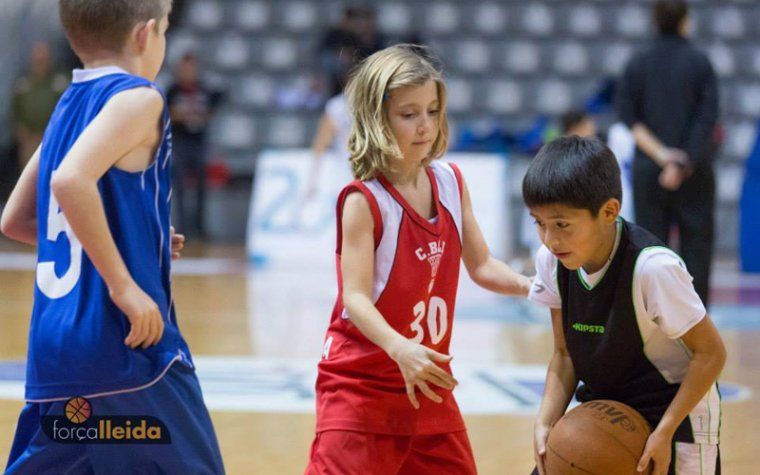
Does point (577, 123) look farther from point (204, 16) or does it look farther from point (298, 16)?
point (204, 16)

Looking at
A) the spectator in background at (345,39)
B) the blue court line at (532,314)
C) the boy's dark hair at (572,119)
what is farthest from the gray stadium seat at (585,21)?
the blue court line at (532,314)

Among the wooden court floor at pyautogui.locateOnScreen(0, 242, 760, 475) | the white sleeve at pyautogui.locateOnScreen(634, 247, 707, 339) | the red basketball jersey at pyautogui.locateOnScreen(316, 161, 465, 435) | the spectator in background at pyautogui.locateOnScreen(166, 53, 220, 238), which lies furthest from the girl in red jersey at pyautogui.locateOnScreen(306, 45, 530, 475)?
the spectator in background at pyautogui.locateOnScreen(166, 53, 220, 238)

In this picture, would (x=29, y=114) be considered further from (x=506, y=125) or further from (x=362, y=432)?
(x=362, y=432)

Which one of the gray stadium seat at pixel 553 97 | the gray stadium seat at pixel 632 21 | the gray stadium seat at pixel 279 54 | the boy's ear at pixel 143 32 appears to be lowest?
the gray stadium seat at pixel 553 97

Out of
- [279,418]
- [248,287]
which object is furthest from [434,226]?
[248,287]

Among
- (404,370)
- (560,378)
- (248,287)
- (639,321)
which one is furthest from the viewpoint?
(248,287)

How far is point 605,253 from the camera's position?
9.59 feet

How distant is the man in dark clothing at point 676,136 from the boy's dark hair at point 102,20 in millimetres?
4132

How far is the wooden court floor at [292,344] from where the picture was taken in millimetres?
4426

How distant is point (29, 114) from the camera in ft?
47.1

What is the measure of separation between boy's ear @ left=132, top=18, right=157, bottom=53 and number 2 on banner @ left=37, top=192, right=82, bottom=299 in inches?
15.9

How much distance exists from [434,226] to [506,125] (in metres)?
12.0

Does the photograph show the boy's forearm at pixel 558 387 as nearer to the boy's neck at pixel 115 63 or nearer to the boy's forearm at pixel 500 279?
the boy's forearm at pixel 500 279

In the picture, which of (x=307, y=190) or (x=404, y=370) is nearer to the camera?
(x=404, y=370)
